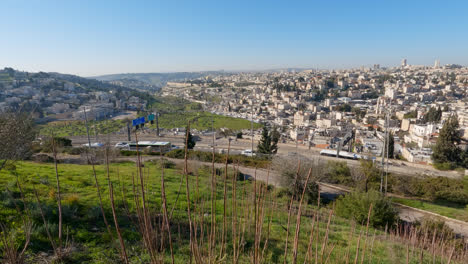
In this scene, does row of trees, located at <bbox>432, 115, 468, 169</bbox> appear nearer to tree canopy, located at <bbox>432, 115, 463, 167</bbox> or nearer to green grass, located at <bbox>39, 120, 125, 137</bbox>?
tree canopy, located at <bbox>432, 115, 463, 167</bbox>

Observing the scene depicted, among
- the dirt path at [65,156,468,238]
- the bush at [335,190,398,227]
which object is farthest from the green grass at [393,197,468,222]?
the bush at [335,190,398,227]

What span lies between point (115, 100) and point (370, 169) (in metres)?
54.6

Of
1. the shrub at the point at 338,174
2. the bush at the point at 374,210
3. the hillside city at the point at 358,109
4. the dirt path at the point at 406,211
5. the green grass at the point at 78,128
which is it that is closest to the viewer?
the bush at the point at 374,210

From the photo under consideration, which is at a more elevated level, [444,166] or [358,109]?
[358,109]

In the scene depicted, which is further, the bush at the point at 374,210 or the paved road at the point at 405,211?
the paved road at the point at 405,211

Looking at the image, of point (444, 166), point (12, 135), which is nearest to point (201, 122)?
point (444, 166)

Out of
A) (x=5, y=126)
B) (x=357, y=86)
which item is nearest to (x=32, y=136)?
(x=5, y=126)

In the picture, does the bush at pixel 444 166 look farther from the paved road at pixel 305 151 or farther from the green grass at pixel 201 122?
the green grass at pixel 201 122

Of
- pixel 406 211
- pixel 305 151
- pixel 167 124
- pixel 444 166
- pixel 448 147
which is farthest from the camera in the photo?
pixel 167 124

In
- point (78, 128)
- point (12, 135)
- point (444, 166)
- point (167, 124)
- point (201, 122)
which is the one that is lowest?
point (167, 124)

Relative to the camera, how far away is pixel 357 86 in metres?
72.4

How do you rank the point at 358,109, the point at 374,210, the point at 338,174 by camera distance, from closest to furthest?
the point at 374,210 < the point at 338,174 < the point at 358,109

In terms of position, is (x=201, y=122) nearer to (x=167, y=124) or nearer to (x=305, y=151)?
(x=167, y=124)

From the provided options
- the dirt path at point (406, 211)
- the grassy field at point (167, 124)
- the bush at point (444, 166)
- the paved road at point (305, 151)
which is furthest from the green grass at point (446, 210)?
the grassy field at point (167, 124)
